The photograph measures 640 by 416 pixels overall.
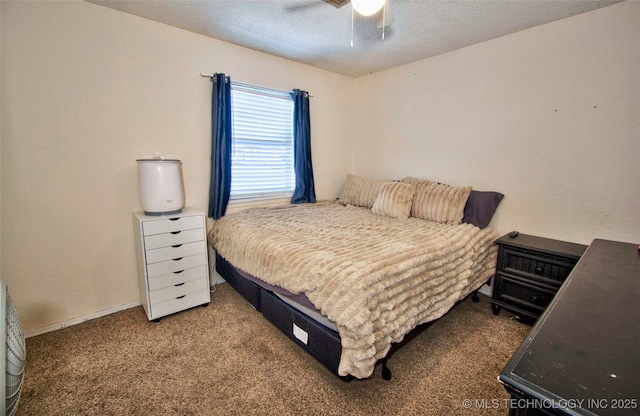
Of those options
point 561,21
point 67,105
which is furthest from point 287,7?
point 561,21

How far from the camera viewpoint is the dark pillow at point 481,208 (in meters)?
2.47

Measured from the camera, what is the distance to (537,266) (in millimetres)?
2080

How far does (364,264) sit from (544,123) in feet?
6.73

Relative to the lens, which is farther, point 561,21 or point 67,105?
point 561,21

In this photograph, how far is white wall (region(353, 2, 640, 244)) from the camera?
1968mm

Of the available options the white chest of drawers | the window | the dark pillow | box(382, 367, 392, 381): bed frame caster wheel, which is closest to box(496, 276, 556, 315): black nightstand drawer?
the dark pillow

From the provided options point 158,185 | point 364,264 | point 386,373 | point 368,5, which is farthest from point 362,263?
point 158,185

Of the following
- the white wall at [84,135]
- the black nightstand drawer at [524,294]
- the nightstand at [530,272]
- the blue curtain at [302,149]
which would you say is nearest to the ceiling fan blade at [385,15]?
the blue curtain at [302,149]

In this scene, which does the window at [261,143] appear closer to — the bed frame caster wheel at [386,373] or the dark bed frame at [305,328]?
the dark bed frame at [305,328]

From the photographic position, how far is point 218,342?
6.38 feet

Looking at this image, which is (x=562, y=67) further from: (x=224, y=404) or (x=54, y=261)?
(x=54, y=261)

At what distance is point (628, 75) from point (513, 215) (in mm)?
1207

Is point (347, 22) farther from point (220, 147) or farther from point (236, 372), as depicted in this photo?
point (236, 372)

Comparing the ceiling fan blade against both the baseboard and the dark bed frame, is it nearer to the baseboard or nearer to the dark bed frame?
the dark bed frame
